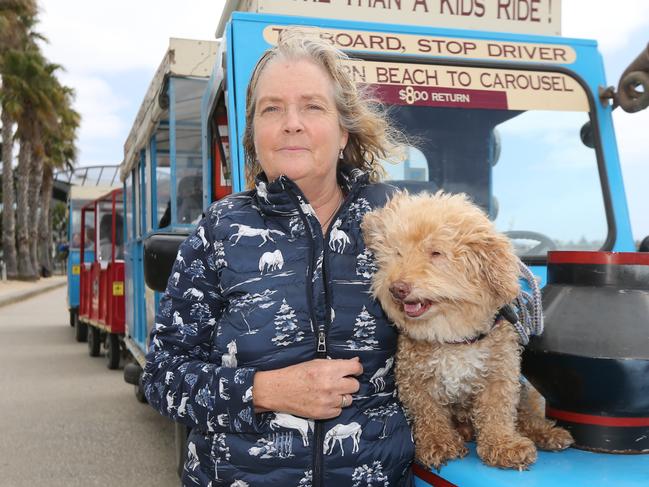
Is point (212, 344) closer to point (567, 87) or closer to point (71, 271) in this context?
point (567, 87)

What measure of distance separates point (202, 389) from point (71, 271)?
42.4ft

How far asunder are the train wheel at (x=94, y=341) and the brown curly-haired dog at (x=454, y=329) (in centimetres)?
1025

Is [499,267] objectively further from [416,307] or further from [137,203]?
[137,203]

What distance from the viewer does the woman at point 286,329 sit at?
69.2 inches

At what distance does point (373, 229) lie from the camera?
1867 millimetres

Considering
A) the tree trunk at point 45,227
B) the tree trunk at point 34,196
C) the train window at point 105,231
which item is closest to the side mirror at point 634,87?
the train window at point 105,231

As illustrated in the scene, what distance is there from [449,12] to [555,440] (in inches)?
102

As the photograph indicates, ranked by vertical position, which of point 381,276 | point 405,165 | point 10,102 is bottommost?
point 381,276

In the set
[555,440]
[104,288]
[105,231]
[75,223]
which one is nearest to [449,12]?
[555,440]

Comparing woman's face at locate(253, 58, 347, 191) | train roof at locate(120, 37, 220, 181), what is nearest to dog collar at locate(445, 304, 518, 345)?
woman's face at locate(253, 58, 347, 191)

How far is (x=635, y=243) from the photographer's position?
325 centimetres

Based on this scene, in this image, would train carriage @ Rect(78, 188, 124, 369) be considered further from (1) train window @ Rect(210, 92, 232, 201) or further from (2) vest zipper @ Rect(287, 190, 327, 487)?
(2) vest zipper @ Rect(287, 190, 327, 487)

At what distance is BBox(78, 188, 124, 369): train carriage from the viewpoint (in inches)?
358

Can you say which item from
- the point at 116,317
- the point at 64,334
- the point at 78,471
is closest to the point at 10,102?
the point at 64,334
